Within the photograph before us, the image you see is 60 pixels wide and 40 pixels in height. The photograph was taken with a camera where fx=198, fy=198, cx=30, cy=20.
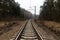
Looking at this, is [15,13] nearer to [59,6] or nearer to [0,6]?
[0,6]

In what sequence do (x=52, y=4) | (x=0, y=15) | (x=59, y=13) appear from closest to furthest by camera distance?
(x=59, y=13), (x=0, y=15), (x=52, y=4)

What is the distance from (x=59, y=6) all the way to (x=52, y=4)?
24326 millimetres

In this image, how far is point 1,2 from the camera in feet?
269

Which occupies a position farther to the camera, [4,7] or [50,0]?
[50,0]

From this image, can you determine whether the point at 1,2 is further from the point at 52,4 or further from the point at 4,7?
the point at 52,4

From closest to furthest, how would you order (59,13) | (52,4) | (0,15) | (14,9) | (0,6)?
1. (59,13)
2. (0,15)
3. (0,6)
4. (52,4)
5. (14,9)

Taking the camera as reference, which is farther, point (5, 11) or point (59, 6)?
point (5, 11)

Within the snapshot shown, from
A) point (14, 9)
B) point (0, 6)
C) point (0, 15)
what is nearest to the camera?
point (0, 15)

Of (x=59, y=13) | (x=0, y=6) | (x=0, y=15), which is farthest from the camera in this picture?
(x=0, y=6)

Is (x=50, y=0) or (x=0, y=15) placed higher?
(x=50, y=0)

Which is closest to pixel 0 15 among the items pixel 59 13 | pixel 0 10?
pixel 0 10

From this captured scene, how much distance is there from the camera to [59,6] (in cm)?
6500

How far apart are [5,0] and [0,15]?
57.5 feet

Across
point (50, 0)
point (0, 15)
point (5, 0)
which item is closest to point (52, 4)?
point (50, 0)
